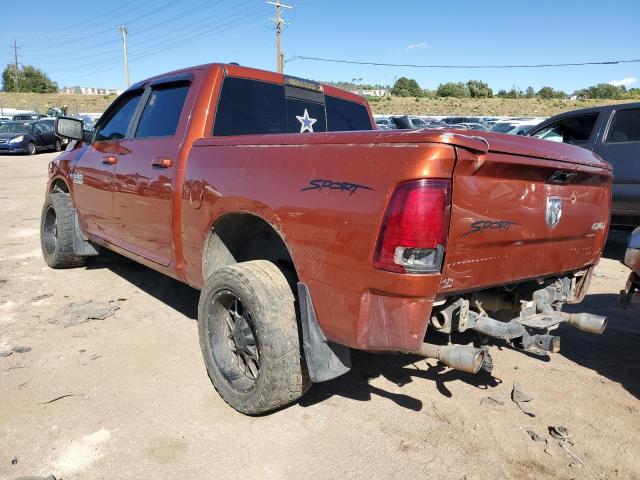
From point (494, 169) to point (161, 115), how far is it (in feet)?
8.58

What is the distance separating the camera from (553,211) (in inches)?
98.7

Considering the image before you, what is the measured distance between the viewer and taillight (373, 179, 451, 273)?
194cm

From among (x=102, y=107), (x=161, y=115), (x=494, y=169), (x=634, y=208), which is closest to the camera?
(x=494, y=169)

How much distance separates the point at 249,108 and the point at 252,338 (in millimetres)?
1689

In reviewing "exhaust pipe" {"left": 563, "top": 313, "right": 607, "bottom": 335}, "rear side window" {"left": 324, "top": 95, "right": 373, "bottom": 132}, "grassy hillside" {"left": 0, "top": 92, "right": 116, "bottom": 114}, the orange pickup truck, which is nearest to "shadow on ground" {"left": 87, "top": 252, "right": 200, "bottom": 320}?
the orange pickup truck

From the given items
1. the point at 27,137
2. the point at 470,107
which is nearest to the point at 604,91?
the point at 470,107

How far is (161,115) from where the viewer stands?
3752 mm

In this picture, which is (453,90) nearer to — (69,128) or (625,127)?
(625,127)

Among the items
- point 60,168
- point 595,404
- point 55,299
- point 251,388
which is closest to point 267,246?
point 251,388

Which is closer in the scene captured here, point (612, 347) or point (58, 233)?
point (612, 347)

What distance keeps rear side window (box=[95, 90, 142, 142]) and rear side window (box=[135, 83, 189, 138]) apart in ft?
0.99

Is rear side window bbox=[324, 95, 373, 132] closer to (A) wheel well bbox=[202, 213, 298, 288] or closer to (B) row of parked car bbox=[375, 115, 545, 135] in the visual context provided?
(B) row of parked car bbox=[375, 115, 545, 135]

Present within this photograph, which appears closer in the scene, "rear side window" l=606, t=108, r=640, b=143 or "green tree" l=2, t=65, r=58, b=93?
"rear side window" l=606, t=108, r=640, b=143

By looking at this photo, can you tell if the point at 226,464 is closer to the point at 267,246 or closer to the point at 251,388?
the point at 251,388
